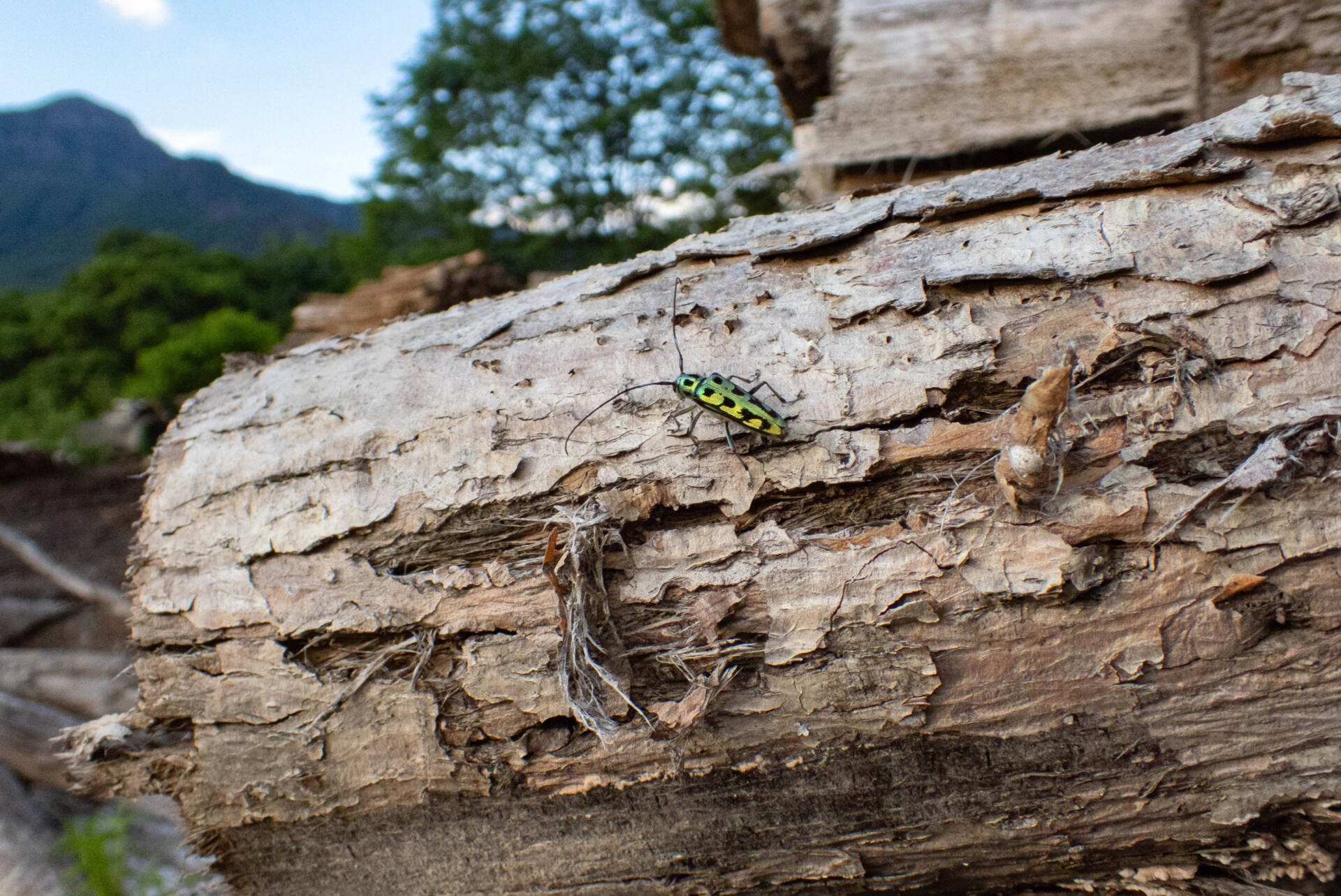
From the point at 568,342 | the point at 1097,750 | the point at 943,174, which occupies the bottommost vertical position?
the point at 1097,750

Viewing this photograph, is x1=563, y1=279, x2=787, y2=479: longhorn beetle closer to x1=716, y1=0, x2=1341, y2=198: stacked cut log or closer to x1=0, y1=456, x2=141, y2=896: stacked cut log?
x1=0, y1=456, x2=141, y2=896: stacked cut log

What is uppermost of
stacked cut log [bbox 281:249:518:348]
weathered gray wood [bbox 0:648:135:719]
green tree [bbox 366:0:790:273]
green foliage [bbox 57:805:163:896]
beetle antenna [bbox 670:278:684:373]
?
green tree [bbox 366:0:790:273]

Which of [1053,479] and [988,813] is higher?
[1053,479]

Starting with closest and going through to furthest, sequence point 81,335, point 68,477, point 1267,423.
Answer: point 1267,423, point 68,477, point 81,335

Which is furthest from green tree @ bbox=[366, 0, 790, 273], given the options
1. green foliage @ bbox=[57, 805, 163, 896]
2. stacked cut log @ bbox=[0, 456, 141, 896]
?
green foliage @ bbox=[57, 805, 163, 896]

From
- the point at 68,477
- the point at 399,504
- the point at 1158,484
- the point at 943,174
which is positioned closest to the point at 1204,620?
the point at 1158,484

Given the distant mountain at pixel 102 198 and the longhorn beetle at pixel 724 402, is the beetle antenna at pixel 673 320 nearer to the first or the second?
the longhorn beetle at pixel 724 402

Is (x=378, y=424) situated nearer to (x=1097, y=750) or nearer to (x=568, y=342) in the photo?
(x=568, y=342)

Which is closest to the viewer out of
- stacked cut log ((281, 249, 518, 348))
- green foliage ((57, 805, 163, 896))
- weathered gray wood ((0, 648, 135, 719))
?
green foliage ((57, 805, 163, 896))
